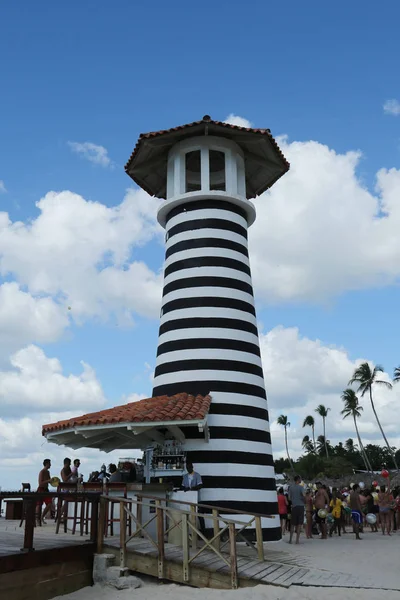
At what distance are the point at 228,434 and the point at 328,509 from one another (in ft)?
19.2

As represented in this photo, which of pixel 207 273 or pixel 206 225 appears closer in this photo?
pixel 207 273

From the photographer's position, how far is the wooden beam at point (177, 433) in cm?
1342

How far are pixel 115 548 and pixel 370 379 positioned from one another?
52531 mm

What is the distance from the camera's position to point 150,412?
1285 cm

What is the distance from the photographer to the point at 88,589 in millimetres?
9688

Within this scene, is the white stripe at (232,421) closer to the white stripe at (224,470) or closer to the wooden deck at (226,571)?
the white stripe at (224,470)

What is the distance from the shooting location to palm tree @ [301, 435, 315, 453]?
88688 mm

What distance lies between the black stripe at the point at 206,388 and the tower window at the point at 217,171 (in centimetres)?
Result: 676

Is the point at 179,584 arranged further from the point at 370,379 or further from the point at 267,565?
the point at 370,379

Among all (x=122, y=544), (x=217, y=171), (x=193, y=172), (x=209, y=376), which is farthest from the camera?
(x=193, y=172)

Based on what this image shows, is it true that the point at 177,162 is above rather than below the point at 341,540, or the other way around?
above

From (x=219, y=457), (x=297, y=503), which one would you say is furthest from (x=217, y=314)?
(x=297, y=503)

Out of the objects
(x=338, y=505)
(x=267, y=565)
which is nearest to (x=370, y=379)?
(x=338, y=505)

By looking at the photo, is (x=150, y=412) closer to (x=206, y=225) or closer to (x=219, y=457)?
(x=219, y=457)
